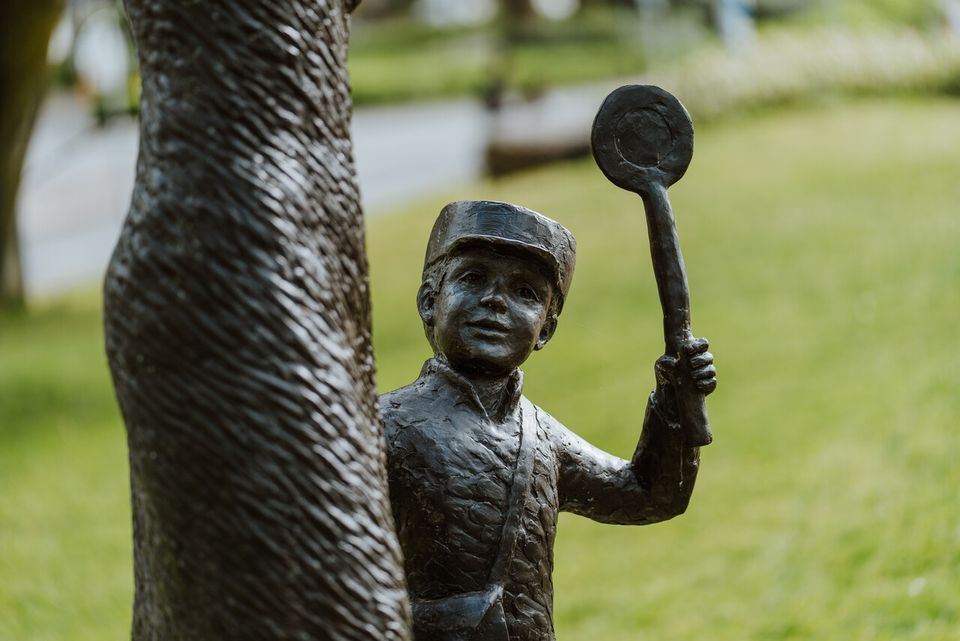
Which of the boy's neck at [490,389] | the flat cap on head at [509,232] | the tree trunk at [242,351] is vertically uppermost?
the flat cap on head at [509,232]

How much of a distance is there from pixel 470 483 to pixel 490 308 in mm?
390

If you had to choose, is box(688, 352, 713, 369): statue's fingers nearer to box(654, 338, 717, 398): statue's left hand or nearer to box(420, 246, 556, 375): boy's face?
box(654, 338, 717, 398): statue's left hand

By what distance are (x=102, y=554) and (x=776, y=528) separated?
366 cm

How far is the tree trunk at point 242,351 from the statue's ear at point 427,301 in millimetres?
756

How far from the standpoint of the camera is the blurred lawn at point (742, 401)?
19.7 feet

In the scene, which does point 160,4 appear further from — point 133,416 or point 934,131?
point 934,131

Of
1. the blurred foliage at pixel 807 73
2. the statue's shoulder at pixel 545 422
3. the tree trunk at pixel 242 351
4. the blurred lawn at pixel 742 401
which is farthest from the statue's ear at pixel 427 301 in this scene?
the blurred foliage at pixel 807 73

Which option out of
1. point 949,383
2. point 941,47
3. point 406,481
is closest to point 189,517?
point 406,481

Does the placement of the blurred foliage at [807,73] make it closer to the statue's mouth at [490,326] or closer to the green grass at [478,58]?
the green grass at [478,58]

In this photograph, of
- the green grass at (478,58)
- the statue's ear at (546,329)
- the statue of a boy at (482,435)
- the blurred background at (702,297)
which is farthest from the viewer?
the green grass at (478,58)

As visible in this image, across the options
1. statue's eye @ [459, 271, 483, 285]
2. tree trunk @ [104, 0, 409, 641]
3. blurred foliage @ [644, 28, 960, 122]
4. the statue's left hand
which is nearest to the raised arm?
the statue's left hand

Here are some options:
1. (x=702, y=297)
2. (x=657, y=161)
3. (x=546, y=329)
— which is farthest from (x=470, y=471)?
(x=702, y=297)

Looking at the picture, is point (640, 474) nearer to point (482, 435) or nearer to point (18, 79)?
point (482, 435)

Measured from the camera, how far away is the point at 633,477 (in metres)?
3.21
